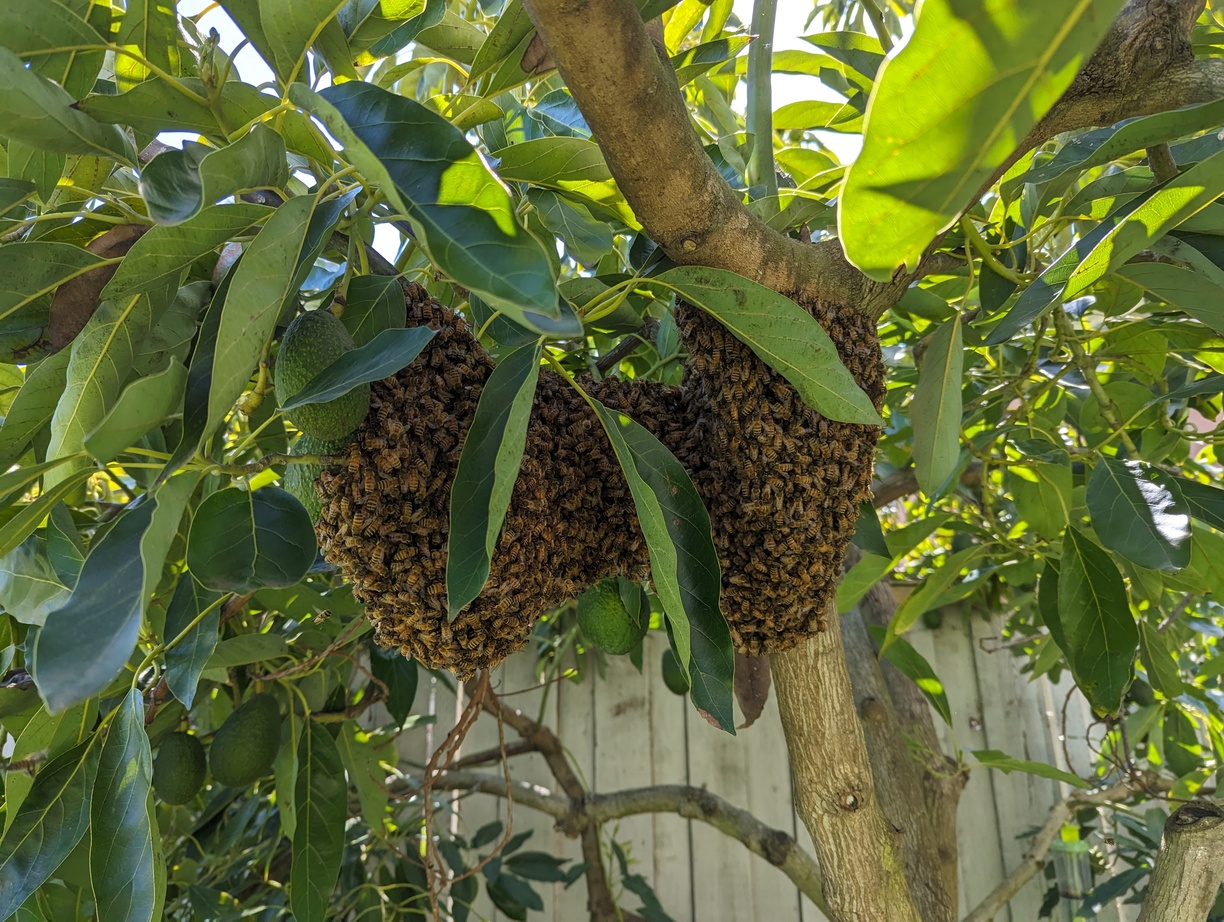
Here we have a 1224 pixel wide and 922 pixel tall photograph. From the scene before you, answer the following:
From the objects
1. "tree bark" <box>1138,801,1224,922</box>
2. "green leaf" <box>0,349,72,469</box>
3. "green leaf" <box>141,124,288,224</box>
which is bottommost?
"tree bark" <box>1138,801,1224,922</box>

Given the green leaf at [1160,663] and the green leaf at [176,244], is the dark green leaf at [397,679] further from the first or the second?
the green leaf at [1160,663]

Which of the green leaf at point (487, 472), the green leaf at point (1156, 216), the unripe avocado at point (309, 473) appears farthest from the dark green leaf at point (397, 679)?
the green leaf at point (1156, 216)

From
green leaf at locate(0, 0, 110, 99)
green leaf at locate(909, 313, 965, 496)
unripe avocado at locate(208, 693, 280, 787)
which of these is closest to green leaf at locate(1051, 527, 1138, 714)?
green leaf at locate(909, 313, 965, 496)

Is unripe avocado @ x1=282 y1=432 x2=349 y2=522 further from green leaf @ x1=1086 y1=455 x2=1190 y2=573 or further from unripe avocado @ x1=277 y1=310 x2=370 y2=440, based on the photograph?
green leaf @ x1=1086 y1=455 x2=1190 y2=573

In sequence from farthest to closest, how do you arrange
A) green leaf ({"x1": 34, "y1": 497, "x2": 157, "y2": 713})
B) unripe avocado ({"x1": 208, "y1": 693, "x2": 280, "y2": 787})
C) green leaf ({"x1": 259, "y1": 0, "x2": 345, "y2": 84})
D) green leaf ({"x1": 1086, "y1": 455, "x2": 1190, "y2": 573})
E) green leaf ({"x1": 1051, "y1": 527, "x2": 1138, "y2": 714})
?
unripe avocado ({"x1": 208, "y1": 693, "x2": 280, "y2": 787})
green leaf ({"x1": 1051, "y1": 527, "x2": 1138, "y2": 714})
green leaf ({"x1": 1086, "y1": 455, "x2": 1190, "y2": 573})
green leaf ({"x1": 259, "y1": 0, "x2": 345, "y2": 84})
green leaf ({"x1": 34, "y1": 497, "x2": 157, "y2": 713})

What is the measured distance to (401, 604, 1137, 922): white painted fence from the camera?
2.04 metres

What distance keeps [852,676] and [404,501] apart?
0.97 meters

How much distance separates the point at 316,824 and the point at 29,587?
383 millimetres

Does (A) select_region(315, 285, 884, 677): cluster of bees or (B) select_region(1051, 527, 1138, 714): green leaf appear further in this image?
(B) select_region(1051, 527, 1138, 714): green leaf

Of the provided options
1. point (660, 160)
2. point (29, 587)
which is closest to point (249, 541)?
point (29, 587)

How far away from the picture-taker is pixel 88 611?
1.56 feet

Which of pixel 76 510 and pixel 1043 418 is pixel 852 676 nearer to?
pixel 1043 418

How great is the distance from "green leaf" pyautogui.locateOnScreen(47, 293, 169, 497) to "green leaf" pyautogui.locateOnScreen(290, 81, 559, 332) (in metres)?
0.22

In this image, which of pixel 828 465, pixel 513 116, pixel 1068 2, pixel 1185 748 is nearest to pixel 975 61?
pixel 1068 2
